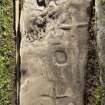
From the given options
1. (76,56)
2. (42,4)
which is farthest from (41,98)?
(42,4)

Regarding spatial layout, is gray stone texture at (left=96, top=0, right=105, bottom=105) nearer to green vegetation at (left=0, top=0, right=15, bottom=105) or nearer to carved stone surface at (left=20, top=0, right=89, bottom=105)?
carved stone surface at (left=20, top=0, right=89, bottom=105)

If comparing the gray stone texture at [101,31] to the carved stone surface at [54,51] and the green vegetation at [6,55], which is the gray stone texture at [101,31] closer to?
the carved stone surface at [54,51]

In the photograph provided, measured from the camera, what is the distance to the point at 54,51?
1408 millimetres

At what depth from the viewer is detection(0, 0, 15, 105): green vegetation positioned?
1.52 metres

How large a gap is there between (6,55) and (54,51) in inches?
8.0

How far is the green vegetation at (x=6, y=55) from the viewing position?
1.52 m

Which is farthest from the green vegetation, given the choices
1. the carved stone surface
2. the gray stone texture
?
the gray stone texture

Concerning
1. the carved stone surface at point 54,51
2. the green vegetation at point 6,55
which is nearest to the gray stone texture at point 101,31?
the carved stone surface at point 54,51

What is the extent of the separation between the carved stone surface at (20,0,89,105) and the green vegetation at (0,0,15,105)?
0.09 metres

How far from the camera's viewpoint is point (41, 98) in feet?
4.69

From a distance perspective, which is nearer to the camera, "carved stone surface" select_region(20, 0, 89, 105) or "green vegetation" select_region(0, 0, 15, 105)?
"carved stone surface" select_region(20, 0, 89, 105)

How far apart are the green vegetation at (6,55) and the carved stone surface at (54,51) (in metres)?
0.09

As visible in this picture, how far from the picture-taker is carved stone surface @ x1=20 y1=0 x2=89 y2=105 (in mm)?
1390

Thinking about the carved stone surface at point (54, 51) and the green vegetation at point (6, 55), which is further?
the green vegetation at point (6, 55)
